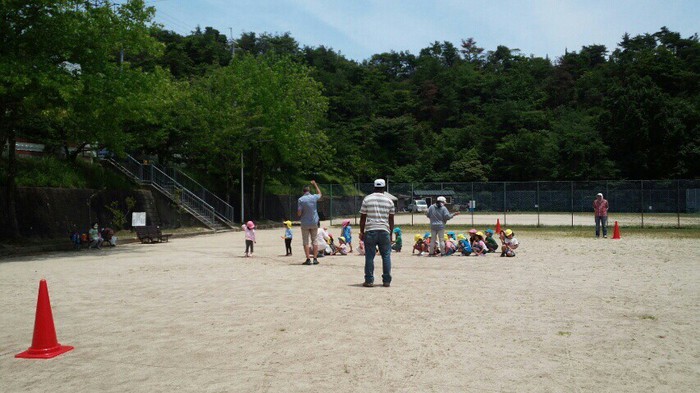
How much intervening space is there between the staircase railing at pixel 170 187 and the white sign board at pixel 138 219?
531 centimetres

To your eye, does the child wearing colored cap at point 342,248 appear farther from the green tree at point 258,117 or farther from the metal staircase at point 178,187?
the green tree at point 258,117

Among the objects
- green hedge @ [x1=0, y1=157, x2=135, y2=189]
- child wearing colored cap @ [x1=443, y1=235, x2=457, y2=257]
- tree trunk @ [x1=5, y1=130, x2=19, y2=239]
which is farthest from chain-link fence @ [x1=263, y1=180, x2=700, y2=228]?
tree trunk @ [x1=5, y1=130, x2=19, y2=239]

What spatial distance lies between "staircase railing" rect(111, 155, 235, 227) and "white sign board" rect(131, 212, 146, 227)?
17.4ft

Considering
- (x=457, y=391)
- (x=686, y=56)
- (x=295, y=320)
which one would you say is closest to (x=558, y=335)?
(x=457, y=391)

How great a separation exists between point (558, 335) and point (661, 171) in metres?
75.6

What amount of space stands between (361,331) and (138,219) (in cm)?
2505

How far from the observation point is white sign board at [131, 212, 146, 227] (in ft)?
97.2

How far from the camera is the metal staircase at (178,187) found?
35.5 meters

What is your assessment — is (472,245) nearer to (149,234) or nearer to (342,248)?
(342,248)

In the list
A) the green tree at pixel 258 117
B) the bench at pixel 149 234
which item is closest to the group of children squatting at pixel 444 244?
the bench at pixel 149 234

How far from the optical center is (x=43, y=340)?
21.3ft

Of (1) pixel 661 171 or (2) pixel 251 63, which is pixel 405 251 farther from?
(1) pixel 661 171

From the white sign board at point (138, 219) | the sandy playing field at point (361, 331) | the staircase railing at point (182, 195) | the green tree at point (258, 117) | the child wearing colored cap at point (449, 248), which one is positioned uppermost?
the green tree at point (258, 117)

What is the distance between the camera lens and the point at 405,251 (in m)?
20.8
